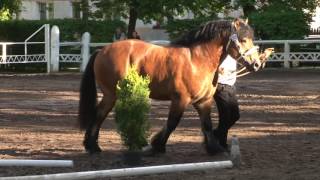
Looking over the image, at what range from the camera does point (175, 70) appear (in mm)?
9156

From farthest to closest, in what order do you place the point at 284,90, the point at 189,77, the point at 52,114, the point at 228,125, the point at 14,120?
1. the point at 284,90
2. the point at 52,114
3. the point at 14,120
4. the point at 228,125
5. the point at 189,77

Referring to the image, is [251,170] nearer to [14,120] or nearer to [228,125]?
[228,125]

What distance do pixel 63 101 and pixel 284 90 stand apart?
6.62 metres

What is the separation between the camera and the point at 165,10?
31.3 metres

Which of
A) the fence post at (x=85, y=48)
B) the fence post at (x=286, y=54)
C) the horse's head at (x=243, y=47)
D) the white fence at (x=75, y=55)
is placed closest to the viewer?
the horse's head at (x=243, y=47)

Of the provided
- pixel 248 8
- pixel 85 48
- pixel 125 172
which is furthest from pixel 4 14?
pixel 125 172

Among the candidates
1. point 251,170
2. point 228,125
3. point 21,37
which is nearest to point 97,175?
point 251,170

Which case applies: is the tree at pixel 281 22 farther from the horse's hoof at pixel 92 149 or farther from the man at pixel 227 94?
the horse's hoof at pixel 92 149

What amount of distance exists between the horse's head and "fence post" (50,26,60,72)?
64.1 feet

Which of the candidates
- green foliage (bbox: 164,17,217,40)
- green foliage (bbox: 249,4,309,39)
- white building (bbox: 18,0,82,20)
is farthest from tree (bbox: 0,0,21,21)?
white building (bbox: 18,0,82,20)

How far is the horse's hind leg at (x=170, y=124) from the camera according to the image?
29.8 feet

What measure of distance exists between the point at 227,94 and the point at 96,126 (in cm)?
185

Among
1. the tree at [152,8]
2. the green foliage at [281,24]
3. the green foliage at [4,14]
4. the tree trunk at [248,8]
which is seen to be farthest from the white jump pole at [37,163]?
the green foliage at [4,14]

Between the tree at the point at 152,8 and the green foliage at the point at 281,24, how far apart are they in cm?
274
